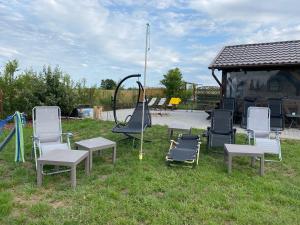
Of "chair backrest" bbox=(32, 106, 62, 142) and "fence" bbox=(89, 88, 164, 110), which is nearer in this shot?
"chair backrest" bbox=(32, 106, 62, 142)

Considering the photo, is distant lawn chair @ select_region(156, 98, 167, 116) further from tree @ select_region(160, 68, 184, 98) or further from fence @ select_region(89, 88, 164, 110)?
tree @ select_region(160, 68, 184, 98)

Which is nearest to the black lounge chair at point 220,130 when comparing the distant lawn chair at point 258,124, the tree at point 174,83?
the distant lawn chair at point 258,124

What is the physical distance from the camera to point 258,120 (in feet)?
23.7

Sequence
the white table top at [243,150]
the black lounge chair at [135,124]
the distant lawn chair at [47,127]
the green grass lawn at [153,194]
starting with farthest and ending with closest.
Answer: the black lounge chair at [135,124] → the distant lawn chair at [47,127] → the white table top at [243,150] → the green grass lawn at [153,194]

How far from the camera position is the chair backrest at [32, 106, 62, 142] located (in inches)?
236

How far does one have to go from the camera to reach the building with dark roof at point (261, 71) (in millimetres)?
11426

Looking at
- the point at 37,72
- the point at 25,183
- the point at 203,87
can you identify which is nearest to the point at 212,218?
the point at 25,183

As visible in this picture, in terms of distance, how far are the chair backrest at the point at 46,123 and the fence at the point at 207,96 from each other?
13260 millimetres

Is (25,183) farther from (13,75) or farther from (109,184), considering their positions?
(13,75)

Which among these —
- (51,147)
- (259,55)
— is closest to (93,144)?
(51,147)

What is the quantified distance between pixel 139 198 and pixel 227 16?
9344 mm

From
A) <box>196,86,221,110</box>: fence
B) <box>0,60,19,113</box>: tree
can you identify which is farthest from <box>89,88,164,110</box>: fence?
<box>0,60,19,113</box>: tree

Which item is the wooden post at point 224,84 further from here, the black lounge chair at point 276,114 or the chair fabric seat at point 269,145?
the chair fabric seat at point 269,145

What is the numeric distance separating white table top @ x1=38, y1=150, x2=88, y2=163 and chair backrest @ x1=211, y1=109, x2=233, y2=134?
3325 mm
